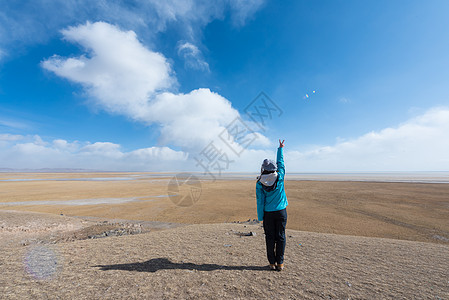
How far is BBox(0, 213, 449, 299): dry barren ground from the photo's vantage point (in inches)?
144

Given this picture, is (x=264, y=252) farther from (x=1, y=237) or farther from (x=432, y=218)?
(x=432, y=218)

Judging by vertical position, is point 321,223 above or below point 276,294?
below

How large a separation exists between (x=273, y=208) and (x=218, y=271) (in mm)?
2033

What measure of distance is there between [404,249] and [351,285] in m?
4.32

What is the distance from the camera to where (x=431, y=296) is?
3.67m

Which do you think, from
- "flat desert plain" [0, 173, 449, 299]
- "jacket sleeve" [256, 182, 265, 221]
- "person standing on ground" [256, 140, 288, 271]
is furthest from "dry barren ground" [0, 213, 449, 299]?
"jacket sleeve" [256, 182, 265, 221]

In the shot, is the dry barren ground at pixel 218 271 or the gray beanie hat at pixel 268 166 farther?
the gray beanie hat at pixel 268 166

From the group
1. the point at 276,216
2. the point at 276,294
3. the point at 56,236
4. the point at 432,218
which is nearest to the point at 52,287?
the point at 276,294

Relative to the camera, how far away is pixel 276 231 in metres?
4.53

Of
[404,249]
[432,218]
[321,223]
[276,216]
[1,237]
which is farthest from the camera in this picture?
[432,218]

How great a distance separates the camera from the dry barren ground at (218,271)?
367cm

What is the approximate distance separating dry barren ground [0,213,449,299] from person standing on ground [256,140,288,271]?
0.50 metres

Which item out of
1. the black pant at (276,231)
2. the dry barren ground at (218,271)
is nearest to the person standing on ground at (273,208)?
the black pant at (276,231)

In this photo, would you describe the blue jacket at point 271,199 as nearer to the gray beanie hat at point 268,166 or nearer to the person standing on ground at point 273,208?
the person standing on ground at point 273,208
